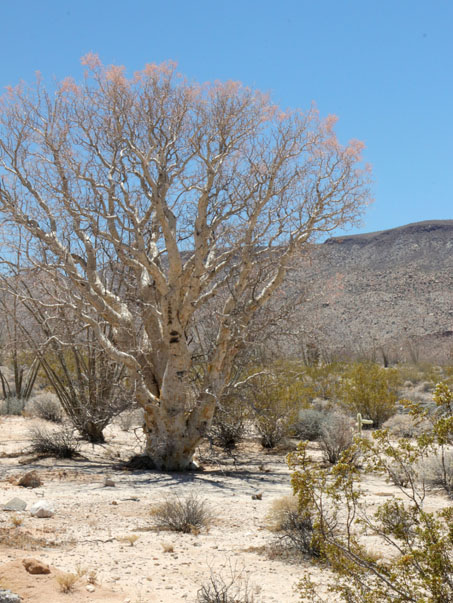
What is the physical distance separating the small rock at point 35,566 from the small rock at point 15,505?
Answer: 8.43 feet

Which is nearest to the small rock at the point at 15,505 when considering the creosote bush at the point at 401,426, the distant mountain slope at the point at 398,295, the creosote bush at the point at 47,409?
the creosote bush at the point at 401,426

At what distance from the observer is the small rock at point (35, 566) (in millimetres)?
4863

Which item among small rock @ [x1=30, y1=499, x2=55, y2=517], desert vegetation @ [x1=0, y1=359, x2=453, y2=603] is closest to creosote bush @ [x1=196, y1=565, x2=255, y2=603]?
desert vegetation @ [x1=0, y1=359, x2=453, y2=603]

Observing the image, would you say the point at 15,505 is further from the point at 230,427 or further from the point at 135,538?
the point at 230,427

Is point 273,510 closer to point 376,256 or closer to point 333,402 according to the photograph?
point 333,402

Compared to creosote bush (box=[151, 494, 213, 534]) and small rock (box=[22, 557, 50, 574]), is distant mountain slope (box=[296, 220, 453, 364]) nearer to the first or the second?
creosote bush (box=[151, 494, 213, 534])

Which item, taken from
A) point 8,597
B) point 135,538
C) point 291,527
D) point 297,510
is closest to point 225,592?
point 8,597

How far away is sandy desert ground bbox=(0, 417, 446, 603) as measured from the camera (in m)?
4.80

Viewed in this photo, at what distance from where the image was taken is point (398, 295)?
205ft

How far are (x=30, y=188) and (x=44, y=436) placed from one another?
4.83 m

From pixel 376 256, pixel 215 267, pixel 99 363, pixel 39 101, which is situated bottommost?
pixel 99 363

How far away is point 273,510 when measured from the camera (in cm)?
690

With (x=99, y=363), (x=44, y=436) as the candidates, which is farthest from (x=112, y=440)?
(x=44, y=436)

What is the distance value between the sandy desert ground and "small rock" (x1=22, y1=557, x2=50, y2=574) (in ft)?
0.17
